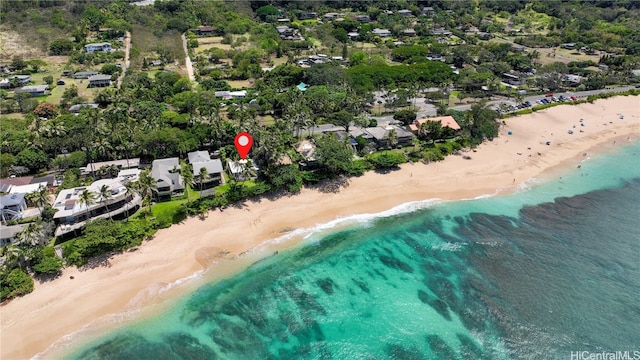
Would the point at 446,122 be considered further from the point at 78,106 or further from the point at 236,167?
the point at 78,106

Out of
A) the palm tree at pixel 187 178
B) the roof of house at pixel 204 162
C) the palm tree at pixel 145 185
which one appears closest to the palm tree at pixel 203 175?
the palm tree at pixel 187 178

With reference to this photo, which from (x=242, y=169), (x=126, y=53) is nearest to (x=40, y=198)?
(x=242, y=169)

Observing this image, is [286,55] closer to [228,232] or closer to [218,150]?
[218,150]

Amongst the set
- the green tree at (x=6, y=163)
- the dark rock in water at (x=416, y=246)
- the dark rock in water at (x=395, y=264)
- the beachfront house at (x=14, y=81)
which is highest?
the beachfront house at (x=14, y=81)

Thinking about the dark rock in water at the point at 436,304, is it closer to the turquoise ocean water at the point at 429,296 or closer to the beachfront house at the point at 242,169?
the turquoise ocean water at the point at 429,296

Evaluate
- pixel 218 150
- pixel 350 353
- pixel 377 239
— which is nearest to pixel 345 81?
pixel 218 150
